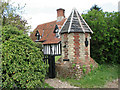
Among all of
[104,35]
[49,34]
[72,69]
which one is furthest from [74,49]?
[49,34]

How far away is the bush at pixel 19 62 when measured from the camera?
14.9 ft

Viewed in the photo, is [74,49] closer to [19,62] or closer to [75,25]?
[75,25]

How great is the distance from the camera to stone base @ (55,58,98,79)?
313 inches

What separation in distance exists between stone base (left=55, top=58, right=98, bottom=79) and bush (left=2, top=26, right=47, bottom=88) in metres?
2.84

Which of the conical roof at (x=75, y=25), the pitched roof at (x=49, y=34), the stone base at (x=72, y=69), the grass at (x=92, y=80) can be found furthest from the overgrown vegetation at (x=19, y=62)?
the pitched roof at (x=49, y=34)

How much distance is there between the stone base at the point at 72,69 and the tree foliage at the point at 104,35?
10.7ft

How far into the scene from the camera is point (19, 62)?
4832mm

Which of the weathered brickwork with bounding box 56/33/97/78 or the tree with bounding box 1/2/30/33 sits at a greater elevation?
the tree with bounding box 1/2/30/33

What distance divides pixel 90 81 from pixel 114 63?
5.36 m

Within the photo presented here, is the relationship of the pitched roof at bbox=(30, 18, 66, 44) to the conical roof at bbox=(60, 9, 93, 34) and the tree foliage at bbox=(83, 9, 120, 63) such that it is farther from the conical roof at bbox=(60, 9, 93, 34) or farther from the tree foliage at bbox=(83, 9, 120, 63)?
the conical roof at bbox=(60, 9, 93, 34)

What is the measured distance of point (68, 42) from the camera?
8.58 meters

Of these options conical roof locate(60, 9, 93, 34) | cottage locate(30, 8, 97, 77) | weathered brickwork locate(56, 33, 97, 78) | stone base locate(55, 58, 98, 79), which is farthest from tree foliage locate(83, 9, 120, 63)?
stone base locate(55, 58, 98, 79)

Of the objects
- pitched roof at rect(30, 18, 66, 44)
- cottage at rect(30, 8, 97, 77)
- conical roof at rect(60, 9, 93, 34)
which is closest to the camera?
cottage at rect(30, 8, 97, 77)

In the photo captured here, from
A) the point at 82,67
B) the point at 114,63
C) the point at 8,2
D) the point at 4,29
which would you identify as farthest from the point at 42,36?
the point at 4,29
